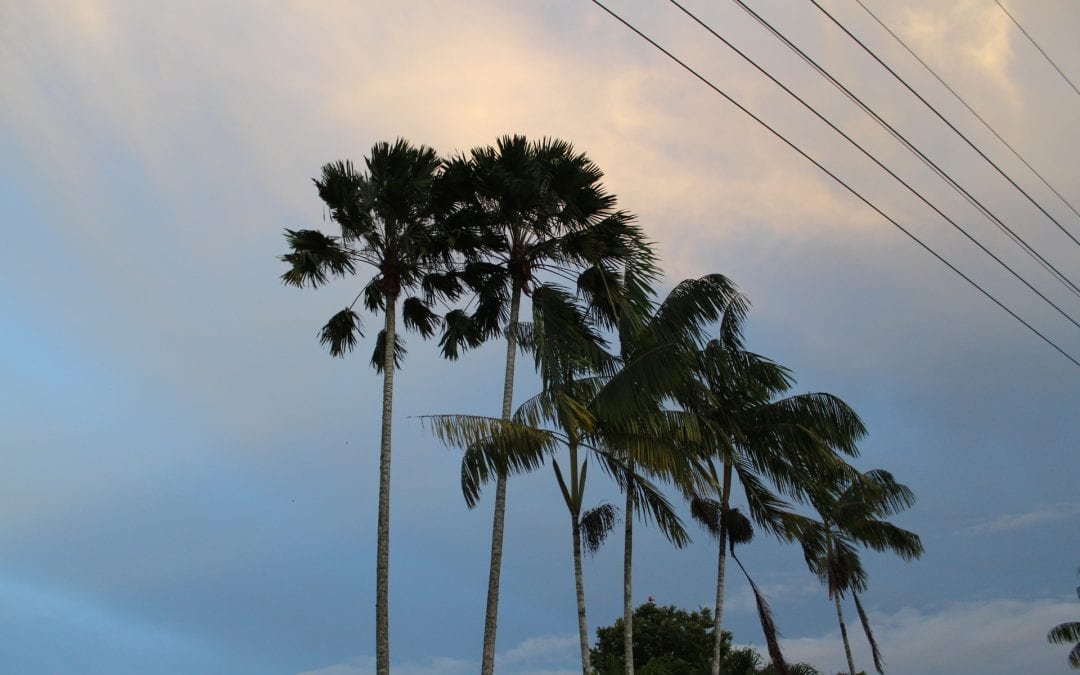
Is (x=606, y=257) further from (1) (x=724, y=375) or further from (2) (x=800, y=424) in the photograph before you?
(2) (x=800, y=424)

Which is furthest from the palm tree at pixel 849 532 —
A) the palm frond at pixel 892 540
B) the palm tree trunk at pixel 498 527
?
the palm tree trunk at pixel 498 527

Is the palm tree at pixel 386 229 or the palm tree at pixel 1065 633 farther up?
the palm tree at pixel 386 229

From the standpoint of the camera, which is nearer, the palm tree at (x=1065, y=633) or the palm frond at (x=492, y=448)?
the palm frond at (x=492, y=448)

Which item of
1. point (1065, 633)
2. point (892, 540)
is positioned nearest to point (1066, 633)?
point (1065, 633)

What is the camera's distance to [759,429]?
2641cm

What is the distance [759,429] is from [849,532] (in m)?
5.26

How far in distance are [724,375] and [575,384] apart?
6.95m

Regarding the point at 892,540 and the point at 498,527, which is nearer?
the point at 498,527

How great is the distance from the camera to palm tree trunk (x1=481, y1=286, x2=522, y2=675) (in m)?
21.2

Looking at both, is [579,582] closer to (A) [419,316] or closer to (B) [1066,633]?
(A) [419,316]

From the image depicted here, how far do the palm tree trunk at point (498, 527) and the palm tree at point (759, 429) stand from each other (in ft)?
14.0

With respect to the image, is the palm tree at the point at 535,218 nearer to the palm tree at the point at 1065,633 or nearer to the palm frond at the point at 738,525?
the palm frond at the point at 738,525

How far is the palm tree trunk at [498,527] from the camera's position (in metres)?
21.2

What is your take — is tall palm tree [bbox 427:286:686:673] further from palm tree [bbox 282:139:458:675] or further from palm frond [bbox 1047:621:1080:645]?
palm frond [bbox 1047:621:1080:645]
